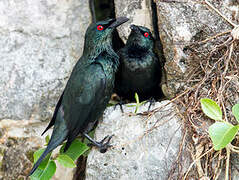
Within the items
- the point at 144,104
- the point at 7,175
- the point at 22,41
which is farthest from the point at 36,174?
the point at 22,41

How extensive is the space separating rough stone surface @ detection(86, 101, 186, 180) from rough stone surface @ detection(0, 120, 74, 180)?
760 mm

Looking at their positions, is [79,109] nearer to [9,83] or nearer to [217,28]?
[9,83]

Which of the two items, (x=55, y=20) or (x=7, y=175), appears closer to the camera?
(x=7, y=175)

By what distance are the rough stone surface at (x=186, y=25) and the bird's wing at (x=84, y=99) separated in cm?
72

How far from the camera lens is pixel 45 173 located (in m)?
3.29

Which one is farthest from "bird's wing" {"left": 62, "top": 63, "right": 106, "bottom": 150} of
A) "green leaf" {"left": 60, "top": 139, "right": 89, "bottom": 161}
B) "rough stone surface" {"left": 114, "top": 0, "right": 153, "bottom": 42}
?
"rough stone surface" {"left": 114, "top": 0, "right": 153, "bottom": 42}

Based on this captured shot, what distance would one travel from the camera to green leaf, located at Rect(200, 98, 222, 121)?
9.93ft

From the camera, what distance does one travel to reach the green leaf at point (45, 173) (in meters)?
3.26

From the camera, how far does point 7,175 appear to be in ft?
12.3

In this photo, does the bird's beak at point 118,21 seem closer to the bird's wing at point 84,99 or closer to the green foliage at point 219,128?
the bird's wing at point 84,99

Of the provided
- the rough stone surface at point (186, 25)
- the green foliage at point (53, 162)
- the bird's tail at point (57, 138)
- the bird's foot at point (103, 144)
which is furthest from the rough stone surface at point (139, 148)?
the rough stone surface at point (186, 25)

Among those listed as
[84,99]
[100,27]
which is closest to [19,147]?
[84,99]

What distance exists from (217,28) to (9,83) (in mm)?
2183

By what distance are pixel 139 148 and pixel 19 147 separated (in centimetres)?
134
